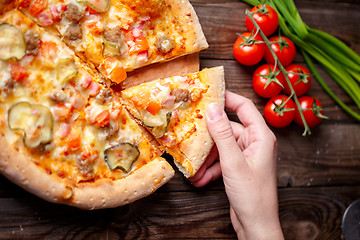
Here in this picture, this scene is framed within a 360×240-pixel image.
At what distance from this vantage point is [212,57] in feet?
14.1

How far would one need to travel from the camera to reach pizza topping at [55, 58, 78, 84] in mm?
3352

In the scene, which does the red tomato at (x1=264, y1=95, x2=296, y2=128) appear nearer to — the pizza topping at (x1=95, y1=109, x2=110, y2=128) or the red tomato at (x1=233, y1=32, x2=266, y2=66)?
the red tomato at (x1=233, y1=32, x2=266, y2=66)

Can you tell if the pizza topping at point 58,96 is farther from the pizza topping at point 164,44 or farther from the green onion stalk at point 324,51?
the green onion stalk at point 324,51

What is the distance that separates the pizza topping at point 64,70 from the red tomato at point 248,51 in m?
1.89

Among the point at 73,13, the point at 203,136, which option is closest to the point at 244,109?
the point at 203,136

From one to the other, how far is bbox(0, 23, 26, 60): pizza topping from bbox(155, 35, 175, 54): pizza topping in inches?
52.6

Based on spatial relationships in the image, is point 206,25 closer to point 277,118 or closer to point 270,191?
point 277,118

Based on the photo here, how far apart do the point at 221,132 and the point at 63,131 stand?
4.96ft

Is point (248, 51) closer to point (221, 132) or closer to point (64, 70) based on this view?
point (221, 132)

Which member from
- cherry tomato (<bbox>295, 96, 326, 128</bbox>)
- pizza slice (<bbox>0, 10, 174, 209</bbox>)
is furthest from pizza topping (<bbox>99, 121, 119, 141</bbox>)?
cherry tomato (<bbox>295, 96, 326, 128</bbox>)

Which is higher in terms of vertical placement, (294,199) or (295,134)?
(295,134)

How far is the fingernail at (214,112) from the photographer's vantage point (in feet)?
11.9

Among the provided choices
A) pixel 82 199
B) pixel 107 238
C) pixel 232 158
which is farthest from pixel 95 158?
pixel 232 158

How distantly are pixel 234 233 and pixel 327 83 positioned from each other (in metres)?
2.32
